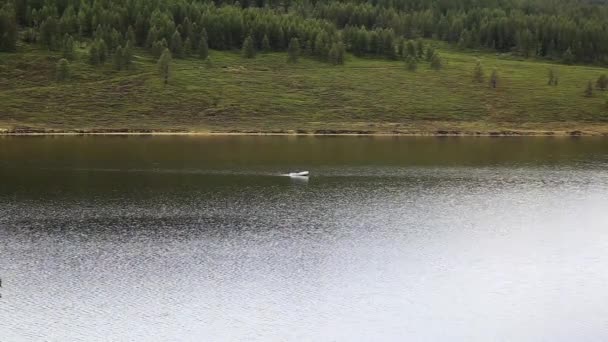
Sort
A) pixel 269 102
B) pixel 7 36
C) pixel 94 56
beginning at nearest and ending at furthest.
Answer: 1. pixel 269 102
2. pixel 94 56
3. pixel 7 36

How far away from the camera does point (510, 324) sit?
45969mm

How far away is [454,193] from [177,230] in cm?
3732

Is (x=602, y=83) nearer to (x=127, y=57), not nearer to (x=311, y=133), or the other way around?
(x=311, y=133)

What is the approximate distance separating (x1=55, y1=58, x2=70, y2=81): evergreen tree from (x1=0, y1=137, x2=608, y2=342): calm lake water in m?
65.2

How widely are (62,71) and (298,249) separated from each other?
436 ft

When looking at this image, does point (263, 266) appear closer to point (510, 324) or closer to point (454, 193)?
point (510, 324)

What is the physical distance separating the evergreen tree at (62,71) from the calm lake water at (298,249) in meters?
65.2

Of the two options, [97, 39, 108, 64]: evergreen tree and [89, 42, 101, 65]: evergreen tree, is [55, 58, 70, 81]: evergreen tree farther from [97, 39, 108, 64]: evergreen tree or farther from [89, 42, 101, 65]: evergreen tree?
[97, 39, 108, 64]: evergreen tree

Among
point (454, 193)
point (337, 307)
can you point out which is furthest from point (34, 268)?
point (454, 193)

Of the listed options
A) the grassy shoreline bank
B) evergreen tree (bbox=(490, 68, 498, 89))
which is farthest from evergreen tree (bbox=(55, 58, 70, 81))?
evergreen tree (bbox=(490, 68, 498, 89))

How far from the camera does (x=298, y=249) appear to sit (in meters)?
62.6

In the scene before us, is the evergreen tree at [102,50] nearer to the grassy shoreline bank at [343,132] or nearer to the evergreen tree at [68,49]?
the evergreen tree at [68,49]

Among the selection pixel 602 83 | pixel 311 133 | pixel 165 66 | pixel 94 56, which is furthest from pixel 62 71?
pixel 602 83

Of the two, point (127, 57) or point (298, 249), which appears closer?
point (298, 249)
